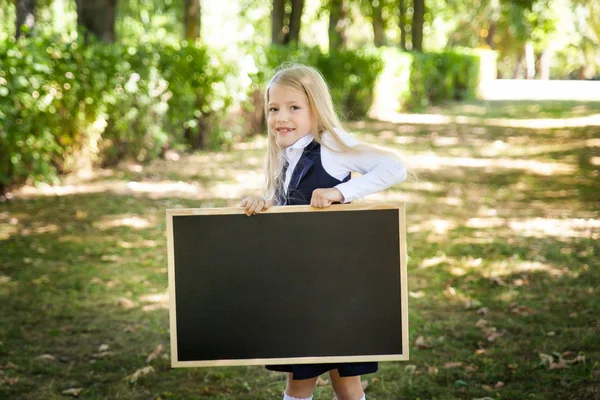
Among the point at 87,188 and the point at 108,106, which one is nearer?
the point at 87,188

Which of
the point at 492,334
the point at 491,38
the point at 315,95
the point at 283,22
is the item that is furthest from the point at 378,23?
the point at 491,38

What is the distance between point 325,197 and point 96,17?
11.0 metres

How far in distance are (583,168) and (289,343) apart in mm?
11509

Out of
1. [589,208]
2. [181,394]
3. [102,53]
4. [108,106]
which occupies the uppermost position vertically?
[102,53]

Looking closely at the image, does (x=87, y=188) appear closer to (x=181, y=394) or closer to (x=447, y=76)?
(x=181, y=394)

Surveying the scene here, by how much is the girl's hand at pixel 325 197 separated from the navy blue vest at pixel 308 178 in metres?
0.22

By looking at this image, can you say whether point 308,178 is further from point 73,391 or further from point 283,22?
point 283,22

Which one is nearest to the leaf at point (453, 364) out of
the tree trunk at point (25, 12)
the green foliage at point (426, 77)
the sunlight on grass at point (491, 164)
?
the sunlight on grass at point (491, 164)

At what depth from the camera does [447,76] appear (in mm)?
32219

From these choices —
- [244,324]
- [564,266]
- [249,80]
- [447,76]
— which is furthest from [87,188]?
[447,76]

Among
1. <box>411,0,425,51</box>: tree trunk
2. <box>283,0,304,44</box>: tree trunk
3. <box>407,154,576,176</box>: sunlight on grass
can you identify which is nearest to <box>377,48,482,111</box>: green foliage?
<box>411,0,425,51</box>: tree trunk

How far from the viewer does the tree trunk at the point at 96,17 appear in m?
12.8

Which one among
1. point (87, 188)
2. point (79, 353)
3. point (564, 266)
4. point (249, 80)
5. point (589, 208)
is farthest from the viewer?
point (249, 80)

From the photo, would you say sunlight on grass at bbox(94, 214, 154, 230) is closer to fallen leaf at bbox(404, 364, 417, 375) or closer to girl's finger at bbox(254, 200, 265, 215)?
fallen leaf at bbox(404, 364, 417, 375)
